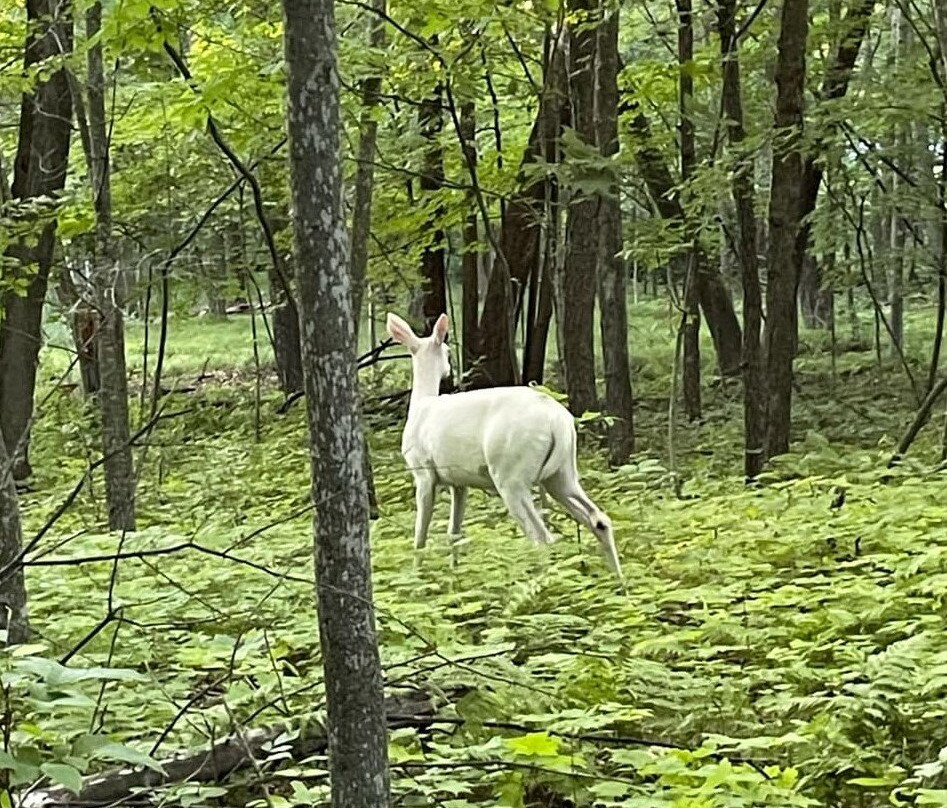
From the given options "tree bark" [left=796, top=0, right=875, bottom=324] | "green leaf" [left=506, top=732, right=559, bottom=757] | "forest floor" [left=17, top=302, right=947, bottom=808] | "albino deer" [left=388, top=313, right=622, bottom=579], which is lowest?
"forest floor" [left=17, top=302, right=947, bottom=808]

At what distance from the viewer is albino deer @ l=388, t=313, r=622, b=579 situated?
7.14 m

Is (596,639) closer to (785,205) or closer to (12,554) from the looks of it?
(12,554)

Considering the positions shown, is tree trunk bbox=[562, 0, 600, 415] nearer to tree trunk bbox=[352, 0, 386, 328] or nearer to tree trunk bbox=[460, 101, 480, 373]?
tree trunk bbox=[460, 101, 480, 373]

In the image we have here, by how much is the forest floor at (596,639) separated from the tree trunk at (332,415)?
8.8 inches

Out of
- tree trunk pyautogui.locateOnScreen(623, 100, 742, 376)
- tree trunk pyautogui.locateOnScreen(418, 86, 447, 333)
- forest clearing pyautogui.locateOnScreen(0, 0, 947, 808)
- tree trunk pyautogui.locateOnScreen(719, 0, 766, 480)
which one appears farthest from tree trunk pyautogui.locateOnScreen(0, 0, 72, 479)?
tree trunk pyautogui.locateOnScreen(623, 100, 742, 376)

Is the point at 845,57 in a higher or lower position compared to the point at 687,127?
higher

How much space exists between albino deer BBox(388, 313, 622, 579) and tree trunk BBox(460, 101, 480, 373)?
5.98 m

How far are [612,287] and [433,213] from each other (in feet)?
9.62

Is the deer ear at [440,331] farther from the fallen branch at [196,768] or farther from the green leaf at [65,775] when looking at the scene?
the green leaf at [65,775]

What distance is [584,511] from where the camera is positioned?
23.5 feet

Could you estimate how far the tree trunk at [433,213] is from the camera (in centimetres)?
1284

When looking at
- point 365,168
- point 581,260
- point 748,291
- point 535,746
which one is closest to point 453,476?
point 365,168

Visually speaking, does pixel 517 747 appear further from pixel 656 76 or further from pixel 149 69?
pixel 656 76

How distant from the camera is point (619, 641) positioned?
536 cm
